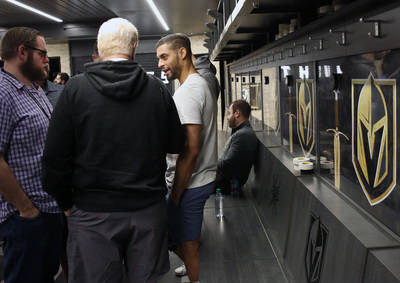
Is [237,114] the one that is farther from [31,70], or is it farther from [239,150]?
[31,70]

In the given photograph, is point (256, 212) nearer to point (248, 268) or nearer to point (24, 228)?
point (248, 268)

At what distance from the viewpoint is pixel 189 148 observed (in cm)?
227

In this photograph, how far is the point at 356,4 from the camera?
2027mm

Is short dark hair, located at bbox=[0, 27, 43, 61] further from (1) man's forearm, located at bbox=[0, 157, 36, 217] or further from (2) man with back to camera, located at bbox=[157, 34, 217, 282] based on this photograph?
(2) man with back to camera, located at bbox=[157, 34, 217, 282]

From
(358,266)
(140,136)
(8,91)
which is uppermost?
(8,91)

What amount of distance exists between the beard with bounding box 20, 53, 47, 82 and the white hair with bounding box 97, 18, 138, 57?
544mm

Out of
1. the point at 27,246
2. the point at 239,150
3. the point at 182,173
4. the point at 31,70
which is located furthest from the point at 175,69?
the point at 239,150

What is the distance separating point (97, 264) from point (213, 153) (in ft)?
3.17

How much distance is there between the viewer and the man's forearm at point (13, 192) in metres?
1.93

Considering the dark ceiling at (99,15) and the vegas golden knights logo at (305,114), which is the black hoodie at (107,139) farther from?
the dark ceiling at (99,15)

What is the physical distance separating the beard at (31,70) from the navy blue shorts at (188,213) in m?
0.99

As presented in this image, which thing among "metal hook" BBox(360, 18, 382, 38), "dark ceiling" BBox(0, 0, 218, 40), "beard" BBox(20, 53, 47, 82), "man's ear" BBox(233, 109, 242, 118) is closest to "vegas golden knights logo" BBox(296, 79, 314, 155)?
"metal hook" BBox(360, 18, 382, 38)

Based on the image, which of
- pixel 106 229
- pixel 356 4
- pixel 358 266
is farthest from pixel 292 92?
pixel 106 229

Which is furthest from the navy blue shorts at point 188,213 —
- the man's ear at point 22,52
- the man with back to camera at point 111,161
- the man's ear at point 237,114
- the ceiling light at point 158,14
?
A: the ceiling light at point 158,14
